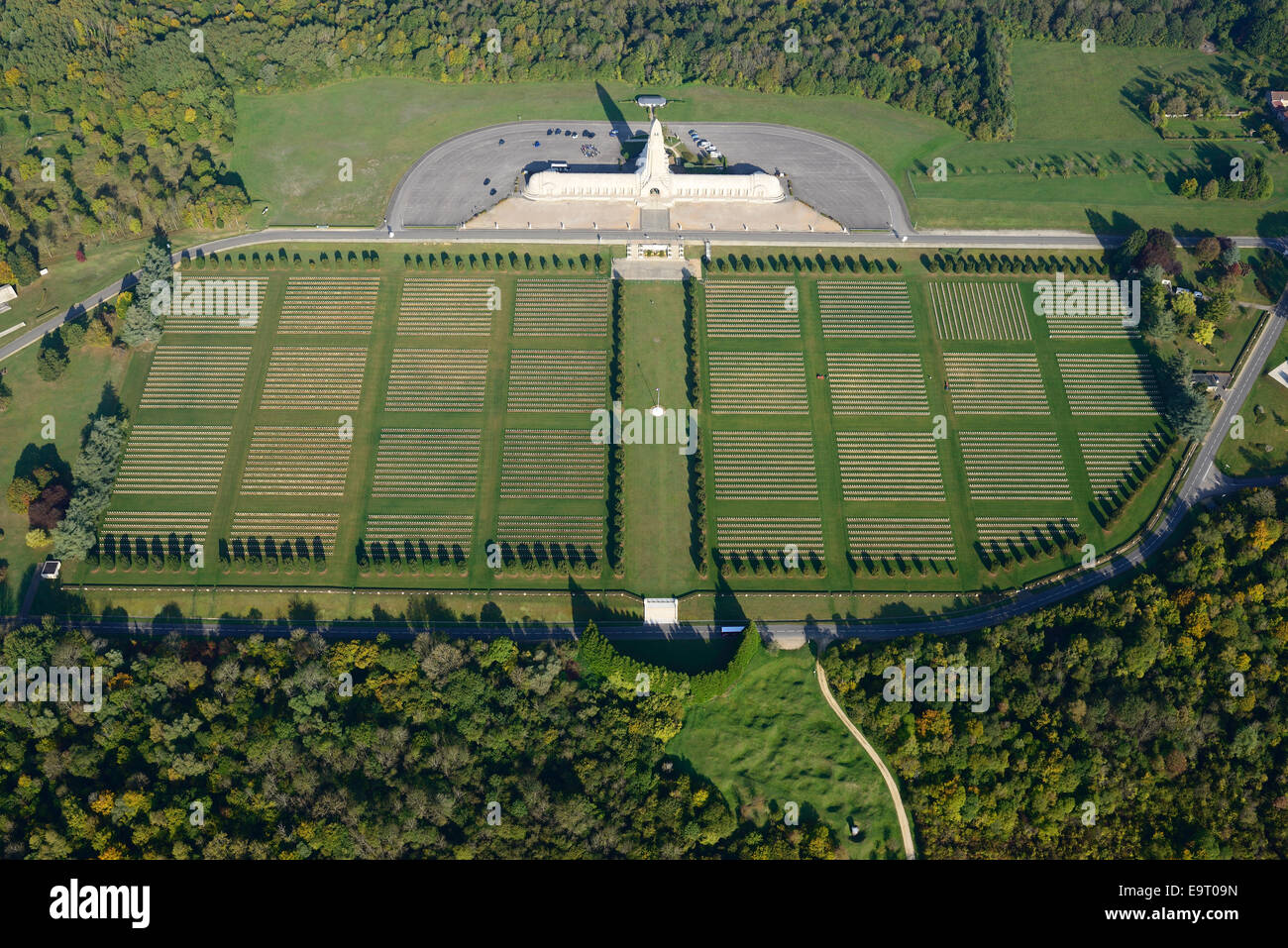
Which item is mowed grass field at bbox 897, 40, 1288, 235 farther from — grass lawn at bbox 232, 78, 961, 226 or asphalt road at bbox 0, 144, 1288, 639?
grass lawn at bbox 232, 78, 961, 226

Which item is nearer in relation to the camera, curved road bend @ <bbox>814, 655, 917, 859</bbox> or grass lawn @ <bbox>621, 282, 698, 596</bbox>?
curved road bend @ <bbox>814, 655, 917, 859</bbox>

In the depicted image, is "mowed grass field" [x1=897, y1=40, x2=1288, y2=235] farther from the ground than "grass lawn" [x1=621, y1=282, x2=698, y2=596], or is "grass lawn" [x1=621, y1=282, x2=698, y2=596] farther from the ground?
"mowed grass field" [x1=897, y1=40, x2=1288, y2=235]

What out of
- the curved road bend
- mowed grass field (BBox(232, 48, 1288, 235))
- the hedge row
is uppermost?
mowed grass field (BBox(232, 48, 1288, 235))

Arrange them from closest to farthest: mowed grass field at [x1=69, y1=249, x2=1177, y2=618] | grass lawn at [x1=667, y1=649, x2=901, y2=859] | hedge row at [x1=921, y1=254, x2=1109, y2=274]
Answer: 1. grass lawn at [x1=667, y1=649, x2=901, y2=859]
2. mowed grass field at [x1=69, y1=249, x2=1177, y2=618]
3. hedge row at [x1=921, y1=254, x2=1109, y2=274]

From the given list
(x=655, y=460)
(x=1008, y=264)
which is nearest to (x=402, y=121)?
(x=655, y=460)

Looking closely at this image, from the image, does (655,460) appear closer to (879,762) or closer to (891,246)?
(879,762)

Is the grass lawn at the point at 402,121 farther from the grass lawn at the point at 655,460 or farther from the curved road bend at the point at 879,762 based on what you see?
the curved road bend at the point at 879,762

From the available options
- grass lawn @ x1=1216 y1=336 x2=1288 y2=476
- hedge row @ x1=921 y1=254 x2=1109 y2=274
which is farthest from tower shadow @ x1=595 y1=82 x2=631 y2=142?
grass lawn @ x1=1216 y1=336 x2=1288 y2=476

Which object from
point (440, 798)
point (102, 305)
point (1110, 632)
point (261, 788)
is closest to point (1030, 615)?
point (1110, 632)

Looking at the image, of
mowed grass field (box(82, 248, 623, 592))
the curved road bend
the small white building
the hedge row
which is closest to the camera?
the curved road bend
